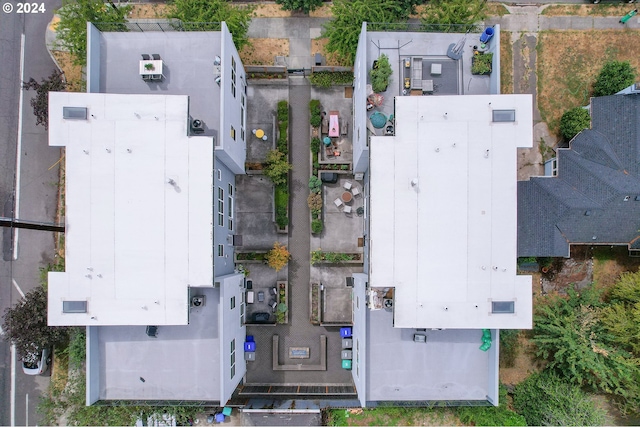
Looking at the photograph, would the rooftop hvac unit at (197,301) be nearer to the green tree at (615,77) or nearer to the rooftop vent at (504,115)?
the rooftop vent at (504,115)

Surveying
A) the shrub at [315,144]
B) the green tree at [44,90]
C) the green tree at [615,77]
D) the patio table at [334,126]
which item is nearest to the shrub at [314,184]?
the shrub at [315,144]

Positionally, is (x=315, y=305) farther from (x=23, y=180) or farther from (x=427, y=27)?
(x=23, y=180)

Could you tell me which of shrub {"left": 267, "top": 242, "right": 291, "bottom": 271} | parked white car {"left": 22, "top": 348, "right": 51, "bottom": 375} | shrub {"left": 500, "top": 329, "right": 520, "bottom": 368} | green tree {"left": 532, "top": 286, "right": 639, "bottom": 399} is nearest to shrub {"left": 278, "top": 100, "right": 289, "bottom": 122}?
shrub {"left": 267, "top": 242, "right": 291, "bottom": 271}

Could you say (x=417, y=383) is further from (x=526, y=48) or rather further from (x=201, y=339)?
(x=526, y=48)

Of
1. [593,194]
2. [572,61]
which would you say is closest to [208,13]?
[572,61]

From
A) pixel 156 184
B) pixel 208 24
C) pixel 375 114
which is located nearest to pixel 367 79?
pixel 375 114
